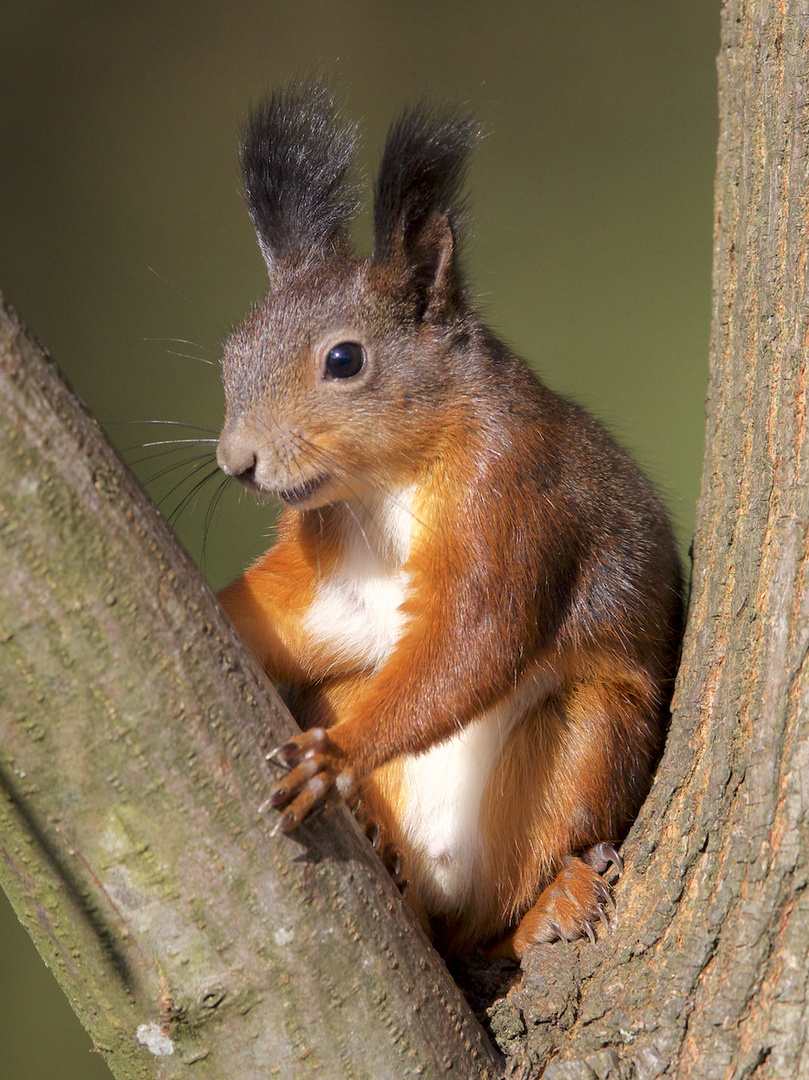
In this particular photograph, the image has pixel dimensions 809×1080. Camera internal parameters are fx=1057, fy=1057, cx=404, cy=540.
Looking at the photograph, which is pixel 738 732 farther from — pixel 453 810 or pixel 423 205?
pixel 423 205

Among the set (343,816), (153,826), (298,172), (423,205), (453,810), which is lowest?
(453,810)

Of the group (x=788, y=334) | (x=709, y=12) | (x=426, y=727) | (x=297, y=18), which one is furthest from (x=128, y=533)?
(x=709, y=12)

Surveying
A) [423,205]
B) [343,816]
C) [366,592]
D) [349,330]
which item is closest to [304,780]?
[343,816]

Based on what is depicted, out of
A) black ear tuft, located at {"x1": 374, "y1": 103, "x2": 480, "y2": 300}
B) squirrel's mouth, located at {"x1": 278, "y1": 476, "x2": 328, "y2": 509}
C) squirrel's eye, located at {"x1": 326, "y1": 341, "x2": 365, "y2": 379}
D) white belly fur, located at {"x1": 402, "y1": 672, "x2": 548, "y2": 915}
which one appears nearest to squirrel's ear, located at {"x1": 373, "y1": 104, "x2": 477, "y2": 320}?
black ear tuft, located at {"x1": 374, "y1": 103, "x2": 480, "y2": 300}

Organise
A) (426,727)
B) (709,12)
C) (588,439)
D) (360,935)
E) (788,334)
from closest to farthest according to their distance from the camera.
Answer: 1. (360,935)
2. (788,334)
3. (426,727)
4. (588,439)
5. (709,12)

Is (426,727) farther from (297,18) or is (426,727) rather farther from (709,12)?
(709,12)

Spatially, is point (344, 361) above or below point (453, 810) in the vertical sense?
above

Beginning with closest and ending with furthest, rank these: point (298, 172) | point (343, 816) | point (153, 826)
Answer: point (153, 826) < point (343, 816) < point (298, 172)
